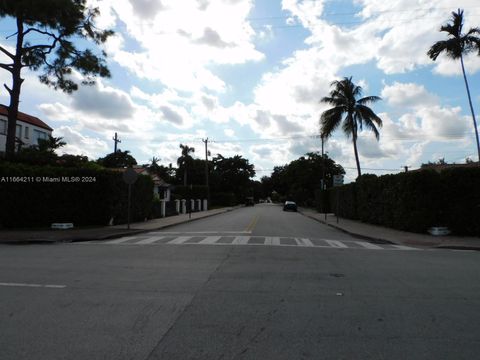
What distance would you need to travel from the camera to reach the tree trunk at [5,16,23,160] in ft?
82.9

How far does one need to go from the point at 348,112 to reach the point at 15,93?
27043 mm

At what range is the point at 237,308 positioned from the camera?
6285mm

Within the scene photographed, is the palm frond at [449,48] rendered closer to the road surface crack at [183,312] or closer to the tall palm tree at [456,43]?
the tall palm tree at [456,43]

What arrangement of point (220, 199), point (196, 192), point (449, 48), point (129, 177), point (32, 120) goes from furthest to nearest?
1. point (220, 199)
2. point (196, 192)
3. point (32, 120)
4. point (449, 48)
5. point (129, 177)

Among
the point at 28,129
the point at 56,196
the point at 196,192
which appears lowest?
the point at 56,196

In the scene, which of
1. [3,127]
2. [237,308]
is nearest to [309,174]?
[3,127]

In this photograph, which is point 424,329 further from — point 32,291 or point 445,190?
point 445,190

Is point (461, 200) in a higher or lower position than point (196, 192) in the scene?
lower

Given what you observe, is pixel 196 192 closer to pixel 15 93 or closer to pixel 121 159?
pixel 121 159

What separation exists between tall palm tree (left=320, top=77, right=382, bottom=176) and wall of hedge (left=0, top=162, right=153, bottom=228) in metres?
21.7

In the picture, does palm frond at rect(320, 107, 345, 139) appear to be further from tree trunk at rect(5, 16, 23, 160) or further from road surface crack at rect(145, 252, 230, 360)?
road surface crack at rect(145, 252, 230, 360)

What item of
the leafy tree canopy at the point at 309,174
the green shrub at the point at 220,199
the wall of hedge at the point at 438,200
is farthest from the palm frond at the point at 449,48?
the green shrub at the point at 220,199

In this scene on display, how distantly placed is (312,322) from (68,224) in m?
18.6

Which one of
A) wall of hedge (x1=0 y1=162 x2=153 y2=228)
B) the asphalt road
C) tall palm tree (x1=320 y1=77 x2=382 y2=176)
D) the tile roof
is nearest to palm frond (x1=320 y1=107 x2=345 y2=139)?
tall palm tree (x1=320 y1=77 x2=382 y2=176)
